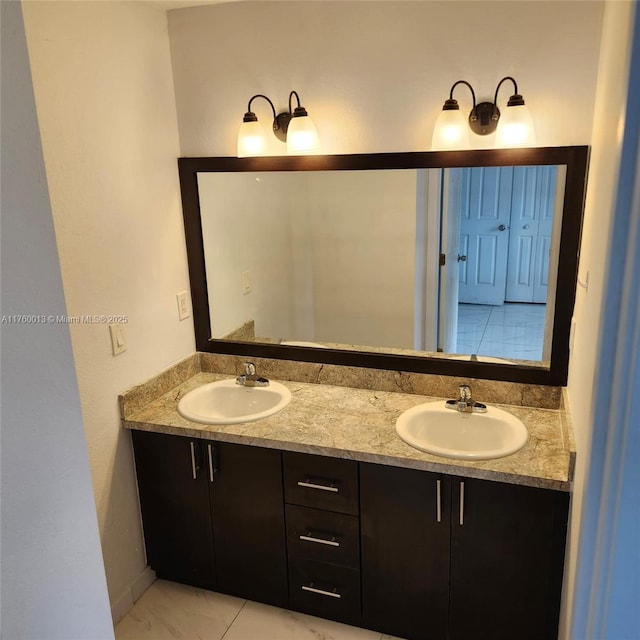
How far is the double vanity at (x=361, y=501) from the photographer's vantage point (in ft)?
6.23

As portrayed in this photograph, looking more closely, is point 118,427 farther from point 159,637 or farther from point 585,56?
point 585,56

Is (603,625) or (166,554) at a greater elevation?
(603,625)

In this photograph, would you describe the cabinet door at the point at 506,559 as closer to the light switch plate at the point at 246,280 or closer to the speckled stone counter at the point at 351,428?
the speckled stone counter at the point at 351,428

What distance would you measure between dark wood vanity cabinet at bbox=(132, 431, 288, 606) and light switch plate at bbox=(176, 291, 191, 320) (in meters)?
0.55

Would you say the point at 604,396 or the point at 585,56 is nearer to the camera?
the point at 604,396

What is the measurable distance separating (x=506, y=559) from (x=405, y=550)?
333 millimetres

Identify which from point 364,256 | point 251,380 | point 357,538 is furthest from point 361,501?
point 364,256

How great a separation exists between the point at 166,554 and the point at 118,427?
1.96 ft

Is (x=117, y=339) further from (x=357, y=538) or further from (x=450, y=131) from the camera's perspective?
(x=450, y=131)

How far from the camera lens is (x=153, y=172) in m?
2.32

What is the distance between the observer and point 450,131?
6.57 ft

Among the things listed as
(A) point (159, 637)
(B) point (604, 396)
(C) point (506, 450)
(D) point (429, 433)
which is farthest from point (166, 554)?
(B) point (604, 396)

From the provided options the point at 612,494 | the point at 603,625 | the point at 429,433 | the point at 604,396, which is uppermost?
the point at 604,396

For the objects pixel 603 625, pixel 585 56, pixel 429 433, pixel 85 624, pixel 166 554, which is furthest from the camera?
pixel 166 554
